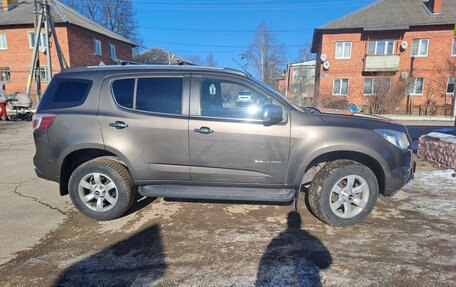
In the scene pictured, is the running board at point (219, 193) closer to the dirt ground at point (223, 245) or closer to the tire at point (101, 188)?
the tire at point (101, 188)

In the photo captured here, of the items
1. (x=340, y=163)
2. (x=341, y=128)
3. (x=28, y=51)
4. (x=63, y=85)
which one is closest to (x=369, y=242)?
(x=340, y=163)

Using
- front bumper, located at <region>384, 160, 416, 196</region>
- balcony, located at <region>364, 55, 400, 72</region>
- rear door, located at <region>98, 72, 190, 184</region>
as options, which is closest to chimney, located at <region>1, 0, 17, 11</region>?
rear door, located at <region>98, 72, 190, 184</region>

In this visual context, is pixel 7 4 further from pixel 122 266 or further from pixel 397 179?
pixel 397 179

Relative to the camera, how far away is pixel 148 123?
11.3 feet

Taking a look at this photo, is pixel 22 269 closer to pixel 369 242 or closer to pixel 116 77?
pixel 116 77

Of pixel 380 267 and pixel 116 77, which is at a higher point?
pixel 116 77

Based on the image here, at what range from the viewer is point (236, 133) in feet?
11.0

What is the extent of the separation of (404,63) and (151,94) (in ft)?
91.4

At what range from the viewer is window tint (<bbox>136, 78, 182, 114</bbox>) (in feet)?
11.5

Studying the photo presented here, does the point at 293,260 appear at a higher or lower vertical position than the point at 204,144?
lower

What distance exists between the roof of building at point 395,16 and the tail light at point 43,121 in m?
26.6

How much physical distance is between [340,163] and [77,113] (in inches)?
137

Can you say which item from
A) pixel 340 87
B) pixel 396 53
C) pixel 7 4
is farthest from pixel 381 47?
pixel 7 4

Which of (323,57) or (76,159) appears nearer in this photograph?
(76,159)
